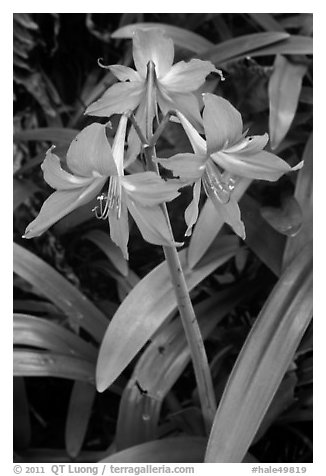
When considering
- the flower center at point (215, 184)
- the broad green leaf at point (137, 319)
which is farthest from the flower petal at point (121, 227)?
the broad green leaf at point (137, 319)

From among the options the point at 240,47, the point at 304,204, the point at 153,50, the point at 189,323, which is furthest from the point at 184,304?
the point at 240,47

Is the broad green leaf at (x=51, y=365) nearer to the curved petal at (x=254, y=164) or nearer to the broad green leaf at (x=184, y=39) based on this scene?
the curved petal at (x=254, y=164)

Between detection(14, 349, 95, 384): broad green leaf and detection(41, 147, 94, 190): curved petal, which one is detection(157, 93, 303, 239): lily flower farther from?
detection(14, 349, 95, 384): broad green leaf

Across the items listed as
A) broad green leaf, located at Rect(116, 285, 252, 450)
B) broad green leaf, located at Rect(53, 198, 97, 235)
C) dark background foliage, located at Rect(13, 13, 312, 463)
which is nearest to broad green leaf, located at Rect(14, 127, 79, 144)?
dark background foliage, located at Rect(13, 13, 312, 463)

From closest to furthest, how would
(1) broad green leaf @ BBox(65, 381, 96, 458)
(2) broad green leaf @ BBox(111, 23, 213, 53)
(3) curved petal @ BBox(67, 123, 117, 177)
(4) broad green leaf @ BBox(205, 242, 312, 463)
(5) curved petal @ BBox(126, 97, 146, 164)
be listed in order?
1. (3) curved petal @ BBox(67, 123, 117, 177)
2. (5) curved petal @ BBox(126, 97, 146, 164)
3. (4) broad green leaf @ BBox(205, 242, 312, 463)
4. (1) broad green leaf @ BBox(65, 381, 96, 458)
5. (2) broad green leaf @ BBox(111, 23, 213, 53)

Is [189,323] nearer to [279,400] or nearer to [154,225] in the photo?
[154,225]
